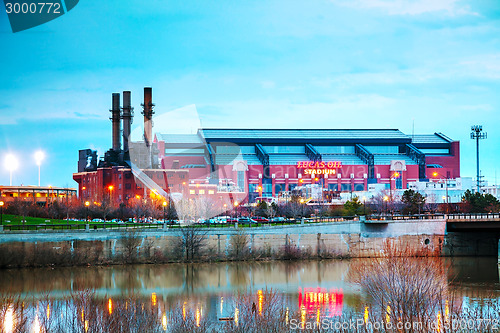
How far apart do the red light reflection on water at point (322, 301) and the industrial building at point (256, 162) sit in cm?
7371

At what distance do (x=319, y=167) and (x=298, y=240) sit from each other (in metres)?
70.4

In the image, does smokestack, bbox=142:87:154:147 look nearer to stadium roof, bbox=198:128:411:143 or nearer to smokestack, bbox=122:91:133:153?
smokestack, bbox=122:91:133:153

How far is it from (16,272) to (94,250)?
26.7ft

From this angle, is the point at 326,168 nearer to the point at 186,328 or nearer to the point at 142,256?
the point at 142,256

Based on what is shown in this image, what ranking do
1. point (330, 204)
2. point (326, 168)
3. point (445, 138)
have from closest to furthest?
1. point (330, 204)
2. point (326, 168)
3. point (445, 138)

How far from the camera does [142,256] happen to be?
66.1 metres

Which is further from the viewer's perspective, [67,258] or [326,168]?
[326,168]

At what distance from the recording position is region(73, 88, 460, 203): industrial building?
126 meters

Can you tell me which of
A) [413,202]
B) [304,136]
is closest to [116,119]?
[304,136]

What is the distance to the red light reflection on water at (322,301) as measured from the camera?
40.9 meters

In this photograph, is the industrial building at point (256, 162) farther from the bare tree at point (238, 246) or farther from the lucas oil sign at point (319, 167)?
the bare tree at point (238, 246)

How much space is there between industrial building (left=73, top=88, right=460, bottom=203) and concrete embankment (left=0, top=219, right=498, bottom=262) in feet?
171

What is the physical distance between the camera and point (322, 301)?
4503 cm

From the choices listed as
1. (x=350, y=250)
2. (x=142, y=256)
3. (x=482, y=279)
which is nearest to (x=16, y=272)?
(x=142, y=256)
